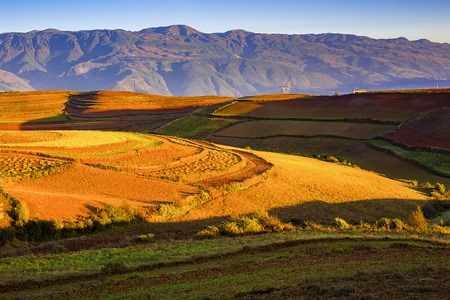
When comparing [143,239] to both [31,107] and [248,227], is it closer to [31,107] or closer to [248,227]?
[248,227]

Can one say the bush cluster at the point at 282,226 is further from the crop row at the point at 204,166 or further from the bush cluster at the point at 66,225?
the crop row at the point at 204,166

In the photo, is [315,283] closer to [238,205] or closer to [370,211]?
[238,205]

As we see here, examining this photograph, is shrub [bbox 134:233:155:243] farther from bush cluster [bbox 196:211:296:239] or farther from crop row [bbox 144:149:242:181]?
crop row [bbox 144:149:242:181]

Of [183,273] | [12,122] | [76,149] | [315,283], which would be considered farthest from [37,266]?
[12,122]

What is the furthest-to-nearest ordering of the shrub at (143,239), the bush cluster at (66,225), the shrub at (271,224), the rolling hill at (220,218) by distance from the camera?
1. the shrub at (271,224)
2. the bush cluster at (66,225)
3. the shrub at (143,239)
4. the rolling hill at (220,218)

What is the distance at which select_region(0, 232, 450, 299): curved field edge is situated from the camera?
54.6ft

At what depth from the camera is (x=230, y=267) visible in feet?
65.2

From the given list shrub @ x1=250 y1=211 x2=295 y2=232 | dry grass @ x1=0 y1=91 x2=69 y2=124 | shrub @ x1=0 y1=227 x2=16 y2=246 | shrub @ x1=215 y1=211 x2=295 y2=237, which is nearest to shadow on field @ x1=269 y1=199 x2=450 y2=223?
shrub @ x1=250 y1=211 x2=295 y2=232

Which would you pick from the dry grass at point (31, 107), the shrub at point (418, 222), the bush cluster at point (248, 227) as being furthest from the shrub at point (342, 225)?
the dry grass at point (31, 107)

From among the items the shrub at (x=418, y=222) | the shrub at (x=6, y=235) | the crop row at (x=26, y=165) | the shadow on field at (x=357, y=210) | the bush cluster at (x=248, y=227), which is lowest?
the shadow on field at (x=357, y=210)

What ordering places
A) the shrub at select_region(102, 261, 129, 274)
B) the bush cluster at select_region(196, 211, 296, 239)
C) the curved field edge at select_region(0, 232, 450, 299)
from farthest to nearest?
the bush cluster at select_region(196, 211, 296, 239) → the shrub at select_region(102, 261, 129, 274) → the curved field edge at select_region(0, 232, 450, 299)

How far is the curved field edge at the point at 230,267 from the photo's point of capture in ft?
54.6

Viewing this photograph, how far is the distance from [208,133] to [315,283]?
73.9m

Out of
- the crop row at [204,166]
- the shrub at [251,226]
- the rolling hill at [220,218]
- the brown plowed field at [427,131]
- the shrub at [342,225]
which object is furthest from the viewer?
the brown plowed field at [427,131]
